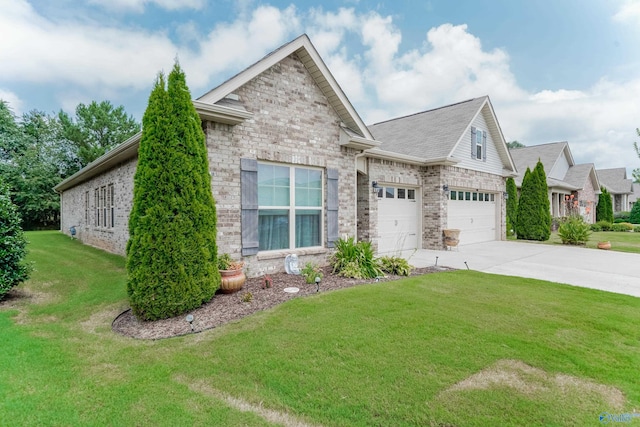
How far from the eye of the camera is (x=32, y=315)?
5.11 m

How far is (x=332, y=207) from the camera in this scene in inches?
314

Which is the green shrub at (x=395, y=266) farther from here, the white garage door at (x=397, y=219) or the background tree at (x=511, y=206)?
the background tree at (x=511, y=206)

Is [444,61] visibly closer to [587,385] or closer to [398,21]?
[398,21]

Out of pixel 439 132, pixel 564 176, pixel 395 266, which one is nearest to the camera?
pixel 395 266

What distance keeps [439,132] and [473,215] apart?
3987mm

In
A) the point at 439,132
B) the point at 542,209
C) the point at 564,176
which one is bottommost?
the point at 542,209

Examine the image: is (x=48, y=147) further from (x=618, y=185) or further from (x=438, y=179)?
(x=618, y=185)

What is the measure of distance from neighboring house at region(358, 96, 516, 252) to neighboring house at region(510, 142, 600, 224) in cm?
1061

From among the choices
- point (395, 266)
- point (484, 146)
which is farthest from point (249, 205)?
point (484, 146)

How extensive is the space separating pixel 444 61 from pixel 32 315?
1559 centimetres

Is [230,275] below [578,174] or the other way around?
below

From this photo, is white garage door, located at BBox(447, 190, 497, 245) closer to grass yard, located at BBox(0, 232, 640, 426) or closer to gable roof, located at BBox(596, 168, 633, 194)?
grass yard, located at BBox(0, 232, 640, 426)

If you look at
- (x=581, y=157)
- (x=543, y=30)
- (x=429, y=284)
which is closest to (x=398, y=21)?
(x=543, y=30)

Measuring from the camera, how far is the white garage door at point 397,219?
35.8ft
